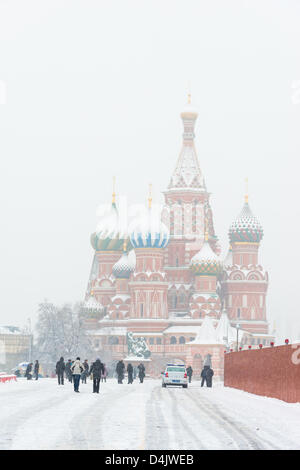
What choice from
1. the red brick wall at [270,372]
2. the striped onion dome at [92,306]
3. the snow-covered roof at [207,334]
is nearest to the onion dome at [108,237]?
the striped onion dome at [92,306]

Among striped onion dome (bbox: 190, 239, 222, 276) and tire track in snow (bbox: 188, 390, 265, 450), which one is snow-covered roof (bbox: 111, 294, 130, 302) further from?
tire track in snow (bbox: 188, 390, 265, 450)

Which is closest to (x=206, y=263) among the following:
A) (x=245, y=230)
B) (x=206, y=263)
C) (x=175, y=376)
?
(x=206, y=263)

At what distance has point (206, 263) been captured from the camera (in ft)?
426

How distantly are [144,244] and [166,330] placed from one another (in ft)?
35.1

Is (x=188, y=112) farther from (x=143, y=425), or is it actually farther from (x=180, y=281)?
(x=143, y=425)

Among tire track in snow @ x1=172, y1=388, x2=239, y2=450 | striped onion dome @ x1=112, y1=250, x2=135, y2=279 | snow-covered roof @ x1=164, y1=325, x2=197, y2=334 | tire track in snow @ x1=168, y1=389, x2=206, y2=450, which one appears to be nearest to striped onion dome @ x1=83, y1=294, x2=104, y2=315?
striped onion dome @ x1=112, y1=250, x2=135, y2=279

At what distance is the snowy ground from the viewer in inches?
679

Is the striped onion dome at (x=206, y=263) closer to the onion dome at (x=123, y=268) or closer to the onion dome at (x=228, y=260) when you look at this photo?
the onion dome at (x=228, y=260)

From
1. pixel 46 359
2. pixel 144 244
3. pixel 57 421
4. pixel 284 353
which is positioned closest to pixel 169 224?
pixel 144 244

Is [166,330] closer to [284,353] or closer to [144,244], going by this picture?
[144,244]

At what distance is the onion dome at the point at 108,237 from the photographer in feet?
463

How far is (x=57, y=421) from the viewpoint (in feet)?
71.1

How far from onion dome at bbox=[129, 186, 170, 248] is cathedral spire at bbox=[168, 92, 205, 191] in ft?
23.6
